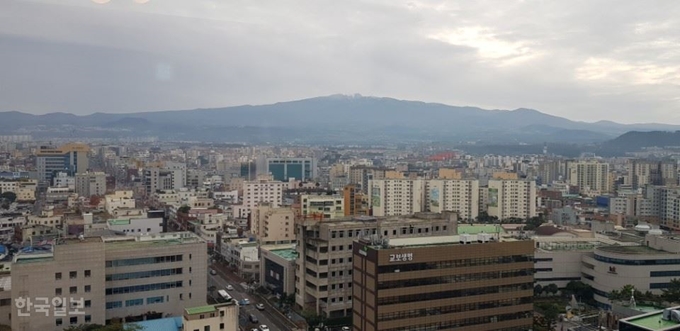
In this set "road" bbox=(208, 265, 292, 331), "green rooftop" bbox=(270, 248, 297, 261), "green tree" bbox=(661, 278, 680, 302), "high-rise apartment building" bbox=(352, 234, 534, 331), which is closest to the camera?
"high-rise apartment building" bbox=(352, 234, 534, 331)

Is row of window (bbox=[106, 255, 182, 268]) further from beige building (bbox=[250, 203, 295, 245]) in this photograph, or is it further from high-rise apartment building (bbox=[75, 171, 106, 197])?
high-rise apartment building (bbox=[75, 171, 106, 197])

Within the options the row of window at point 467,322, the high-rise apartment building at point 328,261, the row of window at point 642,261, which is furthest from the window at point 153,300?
the row of window at point 642,261

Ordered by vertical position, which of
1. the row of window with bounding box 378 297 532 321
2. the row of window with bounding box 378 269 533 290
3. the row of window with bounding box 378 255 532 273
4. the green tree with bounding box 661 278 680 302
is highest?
the row of window with bounding box 378 255 532 273

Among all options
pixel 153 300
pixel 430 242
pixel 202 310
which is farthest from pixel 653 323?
pixel 153 300

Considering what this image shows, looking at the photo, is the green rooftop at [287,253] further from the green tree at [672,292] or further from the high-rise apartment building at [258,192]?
the high-rise apartment building at [258,192]

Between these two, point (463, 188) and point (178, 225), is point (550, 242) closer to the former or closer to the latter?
point (463, 188)

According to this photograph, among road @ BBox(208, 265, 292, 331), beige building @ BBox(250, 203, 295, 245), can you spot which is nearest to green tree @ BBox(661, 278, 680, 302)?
road @ BBox(208, 265, 292, 331)
